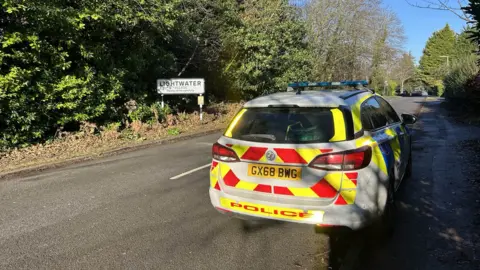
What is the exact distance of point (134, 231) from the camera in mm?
4262

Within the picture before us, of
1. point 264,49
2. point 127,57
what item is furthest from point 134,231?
point 264,49

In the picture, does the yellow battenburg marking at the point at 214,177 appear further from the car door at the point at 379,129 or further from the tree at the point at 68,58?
the tree at the point at 68,58

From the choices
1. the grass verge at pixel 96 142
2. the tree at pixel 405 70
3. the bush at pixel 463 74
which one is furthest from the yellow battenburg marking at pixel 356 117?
the tree at pixel 405 70

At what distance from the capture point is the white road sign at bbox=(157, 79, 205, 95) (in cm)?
1451

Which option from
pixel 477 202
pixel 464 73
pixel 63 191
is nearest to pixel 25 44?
pixel 63 191

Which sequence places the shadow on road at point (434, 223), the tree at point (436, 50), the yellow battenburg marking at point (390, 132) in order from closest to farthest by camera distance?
the shadow on road at point (434, 223) → the yellow battenburg marking at point (390, 132) → the tree at point (436, 50)

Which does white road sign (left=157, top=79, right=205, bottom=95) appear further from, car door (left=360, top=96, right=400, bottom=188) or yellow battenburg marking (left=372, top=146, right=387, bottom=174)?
yellow battenburg marking (left=372, top=146, right=387, bottom=174)

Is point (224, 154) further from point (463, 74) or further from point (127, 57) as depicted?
point (463, 74)

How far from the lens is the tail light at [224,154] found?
3.78m

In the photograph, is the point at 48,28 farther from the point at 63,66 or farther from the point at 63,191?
the point at 63,191

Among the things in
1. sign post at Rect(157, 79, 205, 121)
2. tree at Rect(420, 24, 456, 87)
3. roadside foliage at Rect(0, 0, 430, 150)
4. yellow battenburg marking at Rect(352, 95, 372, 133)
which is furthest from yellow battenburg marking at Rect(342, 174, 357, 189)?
tree at Rect(420, 24, 456, 87)

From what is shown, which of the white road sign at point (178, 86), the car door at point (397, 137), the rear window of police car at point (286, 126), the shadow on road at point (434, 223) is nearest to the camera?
the shadow on road at point (434, 223)

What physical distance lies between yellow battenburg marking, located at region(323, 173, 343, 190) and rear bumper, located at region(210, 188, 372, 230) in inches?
7.7

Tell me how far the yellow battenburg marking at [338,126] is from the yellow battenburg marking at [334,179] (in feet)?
1.11
